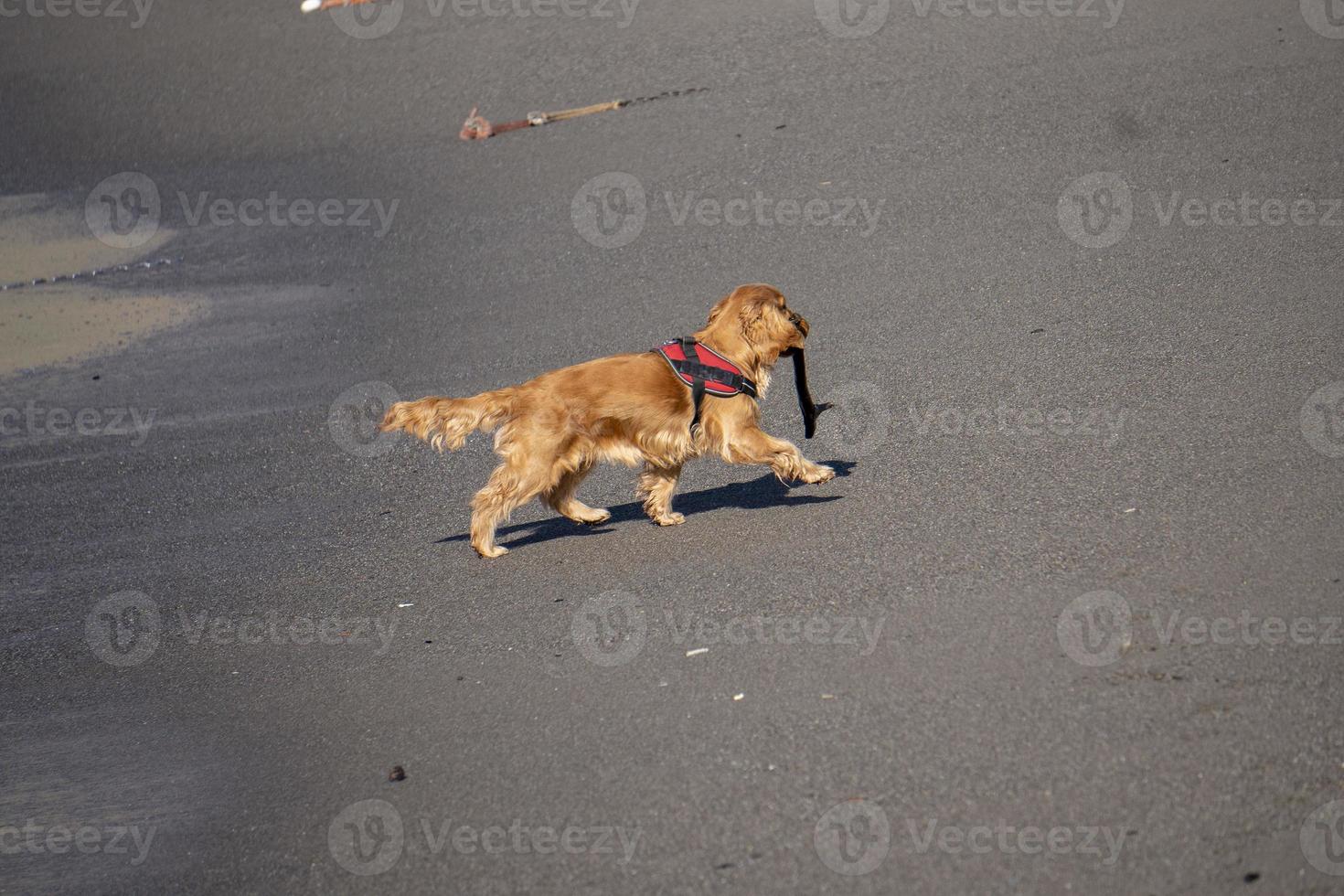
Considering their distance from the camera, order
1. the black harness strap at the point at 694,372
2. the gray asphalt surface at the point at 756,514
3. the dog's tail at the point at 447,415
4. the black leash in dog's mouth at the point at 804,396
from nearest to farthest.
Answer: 1. the gray asphalt surface at the point at 756,514
2. the dog's tail at the point at 447,415
3. the black harness strap at the point at 694,372
4. the black leash in dog's mouth at the point at 804,396

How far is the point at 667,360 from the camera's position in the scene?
7.24m

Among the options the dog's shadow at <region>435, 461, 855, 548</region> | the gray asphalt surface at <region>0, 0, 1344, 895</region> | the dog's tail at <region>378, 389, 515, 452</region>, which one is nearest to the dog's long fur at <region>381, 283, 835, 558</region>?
the dog's tail at <region>378, 389, 515, 452</region>

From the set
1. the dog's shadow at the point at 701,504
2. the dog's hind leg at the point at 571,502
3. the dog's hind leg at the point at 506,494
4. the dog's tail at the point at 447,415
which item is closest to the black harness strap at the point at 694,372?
the dog's shadow at the point at 701,504

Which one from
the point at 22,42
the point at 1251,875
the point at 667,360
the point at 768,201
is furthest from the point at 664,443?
the point at 22,42

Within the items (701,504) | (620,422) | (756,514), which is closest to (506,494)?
(620,422)

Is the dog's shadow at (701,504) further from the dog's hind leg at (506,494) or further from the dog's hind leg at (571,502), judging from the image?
the dog's hind leg at (506,494)

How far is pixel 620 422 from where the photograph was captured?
23.1ft

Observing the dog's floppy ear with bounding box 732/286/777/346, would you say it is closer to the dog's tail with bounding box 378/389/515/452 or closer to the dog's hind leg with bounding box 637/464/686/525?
the dog's hind leg with bounding box 637/464/686/525

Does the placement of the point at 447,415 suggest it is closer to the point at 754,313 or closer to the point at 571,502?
the point at 571,502

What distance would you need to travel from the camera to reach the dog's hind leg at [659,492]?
7180 mm

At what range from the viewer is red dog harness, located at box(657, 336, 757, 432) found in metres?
7.17

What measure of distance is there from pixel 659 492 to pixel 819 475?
0.89 meters

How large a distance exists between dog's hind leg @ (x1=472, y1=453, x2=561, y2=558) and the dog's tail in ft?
0.89

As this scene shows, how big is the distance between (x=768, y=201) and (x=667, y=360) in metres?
5.03
